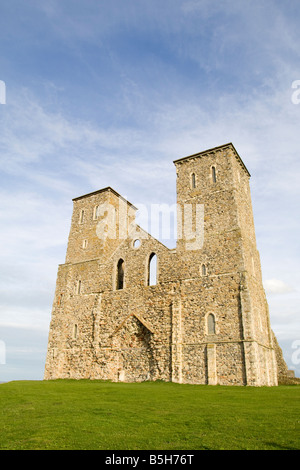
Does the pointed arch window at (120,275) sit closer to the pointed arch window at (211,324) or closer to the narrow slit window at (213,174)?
the pointed arch window at (211,324)

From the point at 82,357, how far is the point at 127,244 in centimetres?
1009

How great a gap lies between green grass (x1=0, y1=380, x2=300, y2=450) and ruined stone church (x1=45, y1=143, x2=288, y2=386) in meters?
6.98

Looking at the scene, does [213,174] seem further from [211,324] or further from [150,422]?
[150,422]

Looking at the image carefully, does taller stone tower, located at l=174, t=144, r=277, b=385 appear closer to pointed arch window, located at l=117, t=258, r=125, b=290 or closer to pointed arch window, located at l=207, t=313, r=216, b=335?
pointed arch window, located at l=207, t=313, r=216, b=335

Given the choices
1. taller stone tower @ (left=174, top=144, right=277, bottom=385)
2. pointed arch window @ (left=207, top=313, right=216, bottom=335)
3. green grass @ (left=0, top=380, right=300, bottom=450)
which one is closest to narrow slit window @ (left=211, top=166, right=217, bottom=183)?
taller stone tower @ (left=174, top=144, right=277, bottom=385)

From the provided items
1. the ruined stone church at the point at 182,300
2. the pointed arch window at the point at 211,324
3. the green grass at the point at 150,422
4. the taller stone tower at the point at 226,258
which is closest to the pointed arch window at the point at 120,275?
the ruined stone church at the point at 182,300

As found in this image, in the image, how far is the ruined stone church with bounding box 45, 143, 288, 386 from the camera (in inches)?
894

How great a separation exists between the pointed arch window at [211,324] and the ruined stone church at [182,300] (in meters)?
0.07

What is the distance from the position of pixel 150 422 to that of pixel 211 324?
1421 cm

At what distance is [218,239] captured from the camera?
25641mm

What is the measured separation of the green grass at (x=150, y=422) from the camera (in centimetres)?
760

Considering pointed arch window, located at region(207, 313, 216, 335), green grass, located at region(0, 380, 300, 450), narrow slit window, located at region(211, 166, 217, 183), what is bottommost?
green grass, located at region(0, 380, 300, 450)
